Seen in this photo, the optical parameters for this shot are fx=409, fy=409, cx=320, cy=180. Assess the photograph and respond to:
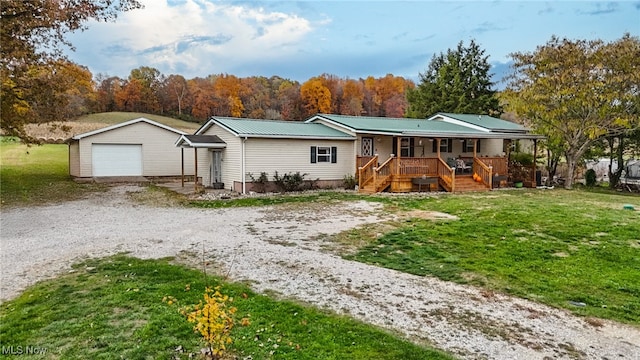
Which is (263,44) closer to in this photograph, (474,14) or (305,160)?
(305,160)

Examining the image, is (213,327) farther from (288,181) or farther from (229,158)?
(229,158)

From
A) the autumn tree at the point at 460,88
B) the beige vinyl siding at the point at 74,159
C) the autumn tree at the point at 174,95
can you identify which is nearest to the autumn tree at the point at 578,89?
the autumn tree at the point at 460,88

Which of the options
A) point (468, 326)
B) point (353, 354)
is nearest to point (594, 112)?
point (468, 326)

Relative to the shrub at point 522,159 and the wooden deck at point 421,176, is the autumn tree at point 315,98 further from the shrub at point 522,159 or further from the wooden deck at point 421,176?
the wooden deck at point 421,176

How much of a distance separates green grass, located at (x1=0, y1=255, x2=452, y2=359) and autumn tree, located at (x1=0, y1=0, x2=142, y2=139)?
12.0 m

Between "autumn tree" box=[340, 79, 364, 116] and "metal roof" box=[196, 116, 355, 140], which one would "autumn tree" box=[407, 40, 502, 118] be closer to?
"autumn tree" box=[340, 79, 364, 116]

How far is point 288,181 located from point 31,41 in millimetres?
11400

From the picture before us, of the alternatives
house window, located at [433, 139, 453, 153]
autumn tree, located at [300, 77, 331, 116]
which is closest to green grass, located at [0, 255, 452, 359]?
house window, located at [433, 139, 453, 153]

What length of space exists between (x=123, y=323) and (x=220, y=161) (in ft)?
47.9

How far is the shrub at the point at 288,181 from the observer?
1762 centimetres

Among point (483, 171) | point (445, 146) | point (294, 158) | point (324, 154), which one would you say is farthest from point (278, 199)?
point (445, 146)

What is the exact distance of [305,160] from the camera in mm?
18500

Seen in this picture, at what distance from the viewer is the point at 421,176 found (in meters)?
18.4

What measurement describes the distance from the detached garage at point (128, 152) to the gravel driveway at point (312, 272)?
9786mm
